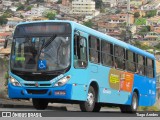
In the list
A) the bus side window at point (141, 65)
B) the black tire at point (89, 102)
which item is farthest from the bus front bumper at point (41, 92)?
the bus side window at point (141, 65)

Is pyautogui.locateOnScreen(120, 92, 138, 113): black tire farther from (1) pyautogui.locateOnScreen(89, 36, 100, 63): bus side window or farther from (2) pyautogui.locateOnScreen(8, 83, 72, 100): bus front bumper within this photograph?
(2) pyautogui.locateOnScreen(8, 83, 72, 100): bus front bumper

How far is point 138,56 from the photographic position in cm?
2122

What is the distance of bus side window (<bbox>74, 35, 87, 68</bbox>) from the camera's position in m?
15.9

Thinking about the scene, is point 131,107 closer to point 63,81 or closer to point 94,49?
point 94,49

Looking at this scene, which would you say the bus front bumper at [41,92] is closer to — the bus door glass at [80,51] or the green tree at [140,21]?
the bus door glass at [80,51]

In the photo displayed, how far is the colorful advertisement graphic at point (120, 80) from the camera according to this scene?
1847 centimetres

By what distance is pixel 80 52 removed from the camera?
633 inches

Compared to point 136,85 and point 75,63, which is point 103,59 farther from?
point 136,85

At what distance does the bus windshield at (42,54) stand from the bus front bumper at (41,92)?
1.62 ft

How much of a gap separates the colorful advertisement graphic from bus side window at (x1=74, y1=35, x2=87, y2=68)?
215 cm

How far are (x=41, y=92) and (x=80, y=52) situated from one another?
57.3 inches

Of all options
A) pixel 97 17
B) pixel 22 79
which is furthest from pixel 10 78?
pixel 97 17

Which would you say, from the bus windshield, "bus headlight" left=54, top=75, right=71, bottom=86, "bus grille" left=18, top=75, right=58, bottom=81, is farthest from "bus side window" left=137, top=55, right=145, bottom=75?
"bus grille" left=18, top=75, right=58, bottom=81

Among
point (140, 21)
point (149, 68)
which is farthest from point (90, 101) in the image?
point (140, 21)
